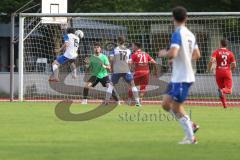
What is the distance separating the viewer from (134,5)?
148ft

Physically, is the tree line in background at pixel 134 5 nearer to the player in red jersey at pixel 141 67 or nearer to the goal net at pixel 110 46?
the goal net at pixel 110 46

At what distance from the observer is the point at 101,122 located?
17.6 meters

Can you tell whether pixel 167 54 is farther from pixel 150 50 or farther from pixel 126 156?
pixel 150 50

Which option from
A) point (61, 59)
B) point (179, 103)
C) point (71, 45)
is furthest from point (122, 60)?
point (179, 103)

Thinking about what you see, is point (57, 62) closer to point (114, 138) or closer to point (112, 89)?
point (112, 89)

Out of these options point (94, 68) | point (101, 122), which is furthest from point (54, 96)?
point (101, 122)

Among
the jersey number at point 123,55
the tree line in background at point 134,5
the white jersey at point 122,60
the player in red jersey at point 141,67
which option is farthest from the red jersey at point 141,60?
the tree line in background at point 134,5

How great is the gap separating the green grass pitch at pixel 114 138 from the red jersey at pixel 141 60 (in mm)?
6563

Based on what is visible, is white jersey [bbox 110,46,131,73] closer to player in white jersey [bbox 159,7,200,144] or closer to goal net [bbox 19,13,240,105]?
goal net [bbox 19,13,240,105]

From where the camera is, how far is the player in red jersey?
88.6ft

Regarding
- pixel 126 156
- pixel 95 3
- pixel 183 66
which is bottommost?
pixel 126 156

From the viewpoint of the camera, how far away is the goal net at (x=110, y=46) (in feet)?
96.5

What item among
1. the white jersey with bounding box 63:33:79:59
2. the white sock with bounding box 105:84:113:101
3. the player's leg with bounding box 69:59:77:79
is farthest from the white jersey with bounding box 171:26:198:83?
the player's leg with bounding box 69:59:77:79

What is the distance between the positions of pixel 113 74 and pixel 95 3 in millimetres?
17324
